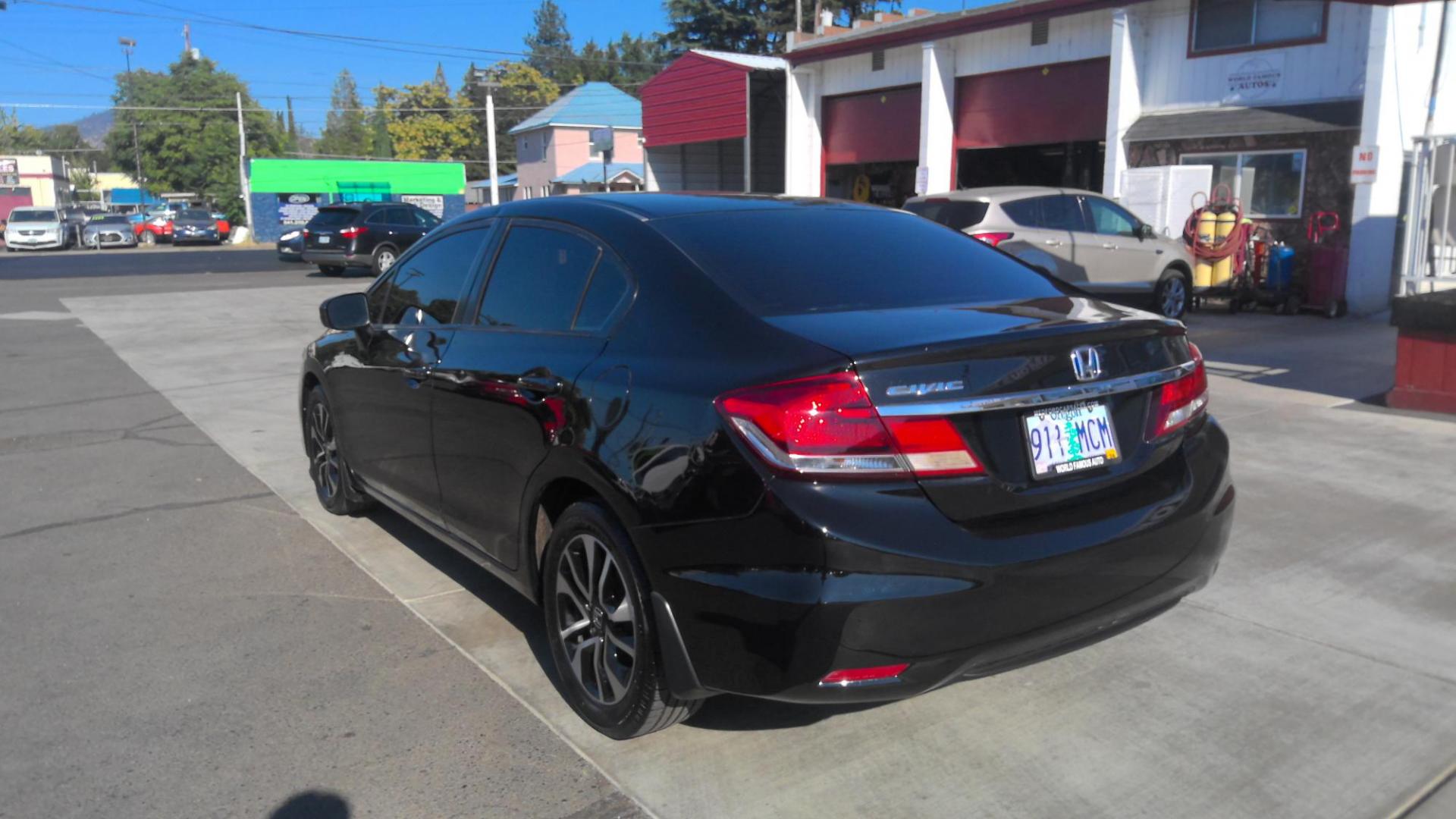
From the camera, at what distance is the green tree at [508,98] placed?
8175 centimetres

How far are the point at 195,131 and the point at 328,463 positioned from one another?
90539mm

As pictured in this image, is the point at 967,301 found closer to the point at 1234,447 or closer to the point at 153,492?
the point at 1234,447

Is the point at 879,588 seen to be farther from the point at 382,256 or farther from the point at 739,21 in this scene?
the point at 739,21

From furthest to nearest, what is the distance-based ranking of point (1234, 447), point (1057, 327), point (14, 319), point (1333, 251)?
point (14, 319) < point (1333, 251) < point (1234, 447) < point (1057, 327)

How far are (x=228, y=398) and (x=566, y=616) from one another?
7.12 meters

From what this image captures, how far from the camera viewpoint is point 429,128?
3140 inches

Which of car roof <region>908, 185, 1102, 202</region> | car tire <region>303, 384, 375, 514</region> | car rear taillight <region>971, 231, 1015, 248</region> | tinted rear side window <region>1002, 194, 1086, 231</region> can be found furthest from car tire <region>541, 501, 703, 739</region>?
tinted rear side window <region>1002, 194, 1086, 231</region>

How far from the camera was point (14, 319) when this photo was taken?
52.5 ft

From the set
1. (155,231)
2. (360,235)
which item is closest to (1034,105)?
(360,235)

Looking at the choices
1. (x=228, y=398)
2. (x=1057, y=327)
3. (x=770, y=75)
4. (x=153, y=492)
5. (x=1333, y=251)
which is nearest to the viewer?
(x=1057, y=327)

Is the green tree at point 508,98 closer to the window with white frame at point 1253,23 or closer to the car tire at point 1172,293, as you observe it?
the window with white frame at point 1253,23

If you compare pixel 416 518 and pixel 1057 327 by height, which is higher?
pixel 1057 327

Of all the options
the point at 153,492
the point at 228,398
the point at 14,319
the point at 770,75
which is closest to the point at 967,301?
the point at 153,492

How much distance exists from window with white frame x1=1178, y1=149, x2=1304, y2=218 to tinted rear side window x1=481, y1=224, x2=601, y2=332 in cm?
1437
